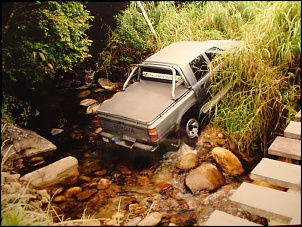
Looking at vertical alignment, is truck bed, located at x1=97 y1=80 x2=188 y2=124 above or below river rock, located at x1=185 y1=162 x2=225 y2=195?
above

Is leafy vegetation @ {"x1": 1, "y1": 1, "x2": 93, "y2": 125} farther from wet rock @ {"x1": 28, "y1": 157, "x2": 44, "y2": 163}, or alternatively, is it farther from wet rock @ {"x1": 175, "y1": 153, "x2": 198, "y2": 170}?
wet rock @ {"x1": 175, "y1": 153, "x2": 198, "y2": 170}

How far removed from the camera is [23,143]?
256 inches

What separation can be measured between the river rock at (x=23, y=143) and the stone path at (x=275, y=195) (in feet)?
15.1

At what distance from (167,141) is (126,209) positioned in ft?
5.66

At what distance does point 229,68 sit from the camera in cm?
571

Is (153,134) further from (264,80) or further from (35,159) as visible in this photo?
(35,159)

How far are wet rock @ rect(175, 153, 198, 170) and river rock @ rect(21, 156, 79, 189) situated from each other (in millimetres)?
2034

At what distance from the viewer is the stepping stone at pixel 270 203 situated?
3.11 m

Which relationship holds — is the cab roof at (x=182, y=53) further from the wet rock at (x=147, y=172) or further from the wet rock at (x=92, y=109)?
the wet rock at (x=92, y=109)

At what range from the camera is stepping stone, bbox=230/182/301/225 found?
10.2ft

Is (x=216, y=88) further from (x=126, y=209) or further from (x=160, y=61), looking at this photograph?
(x=126, y=209)

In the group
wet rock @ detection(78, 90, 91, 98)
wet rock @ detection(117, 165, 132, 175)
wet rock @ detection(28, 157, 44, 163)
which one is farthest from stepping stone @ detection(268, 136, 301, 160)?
wet rock @ detection(78, 90, 91, 98)

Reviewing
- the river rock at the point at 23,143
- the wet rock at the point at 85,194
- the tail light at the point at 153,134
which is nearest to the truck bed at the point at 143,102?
the tail light at the point at 153,134

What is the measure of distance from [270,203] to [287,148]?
2.72 feet
